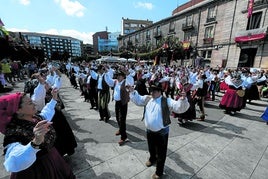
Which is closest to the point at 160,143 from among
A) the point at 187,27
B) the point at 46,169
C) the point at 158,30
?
the point at 46,169

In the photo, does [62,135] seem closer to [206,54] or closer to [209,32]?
[206,54]

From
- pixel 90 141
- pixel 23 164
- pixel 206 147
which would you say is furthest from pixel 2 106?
pixel 206 147

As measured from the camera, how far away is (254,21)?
18062mm

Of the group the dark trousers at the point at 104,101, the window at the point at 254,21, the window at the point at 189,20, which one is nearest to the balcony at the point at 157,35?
the window at the point at 189,20

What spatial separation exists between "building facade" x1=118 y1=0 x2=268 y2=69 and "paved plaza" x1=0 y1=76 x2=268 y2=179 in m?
16.0

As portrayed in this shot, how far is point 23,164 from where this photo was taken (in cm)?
124

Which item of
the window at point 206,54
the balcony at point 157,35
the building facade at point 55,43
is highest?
the building facade at point 55,43

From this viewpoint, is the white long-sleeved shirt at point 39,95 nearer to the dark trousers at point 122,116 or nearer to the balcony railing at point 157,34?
the dark trousers at point 122,116

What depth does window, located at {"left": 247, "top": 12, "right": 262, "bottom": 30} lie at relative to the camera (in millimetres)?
17609

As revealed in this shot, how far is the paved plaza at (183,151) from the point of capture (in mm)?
3014

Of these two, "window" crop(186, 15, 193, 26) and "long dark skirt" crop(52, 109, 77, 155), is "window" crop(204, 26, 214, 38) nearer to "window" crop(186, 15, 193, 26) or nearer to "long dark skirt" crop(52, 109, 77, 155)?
"window" crop(186, 15, 193, 26)

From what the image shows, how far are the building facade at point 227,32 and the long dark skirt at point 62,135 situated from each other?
68.4 ft

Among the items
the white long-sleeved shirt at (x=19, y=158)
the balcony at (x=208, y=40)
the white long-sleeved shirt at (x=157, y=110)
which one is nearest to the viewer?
the white long-sleeved shirt at (x=19, y=158)

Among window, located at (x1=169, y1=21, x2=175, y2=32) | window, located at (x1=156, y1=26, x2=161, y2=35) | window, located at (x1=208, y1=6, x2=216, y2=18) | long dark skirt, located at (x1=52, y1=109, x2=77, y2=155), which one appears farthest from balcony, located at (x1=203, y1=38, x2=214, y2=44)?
long dark skirt, located at (x1=52, y1=109, x2=77, y2=155)
